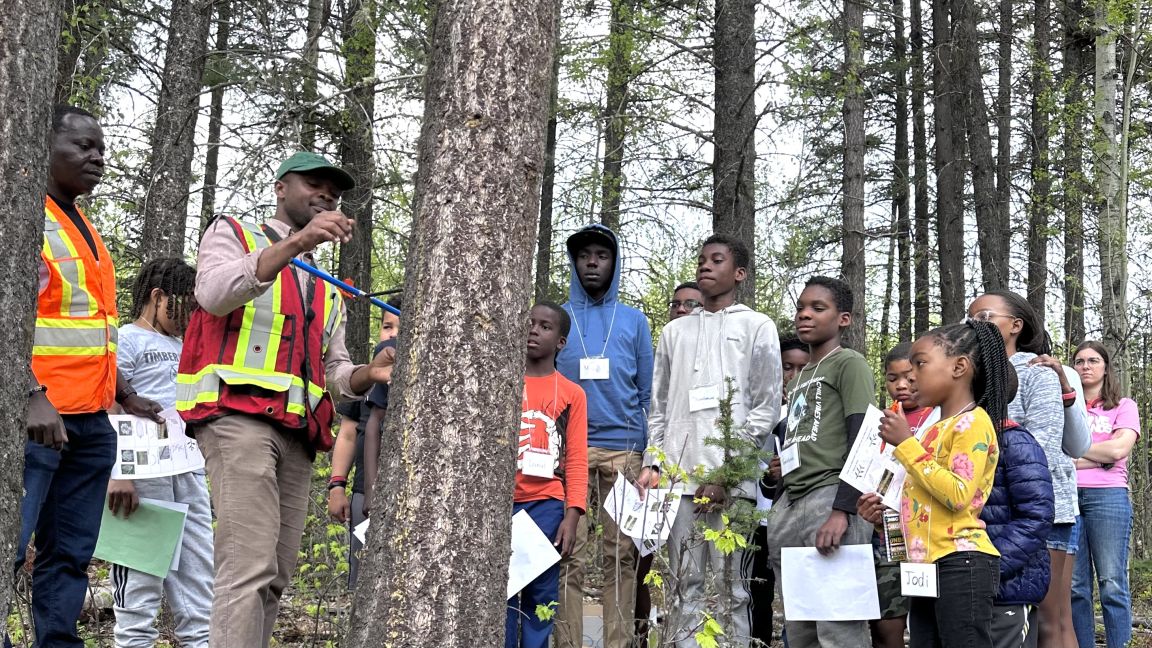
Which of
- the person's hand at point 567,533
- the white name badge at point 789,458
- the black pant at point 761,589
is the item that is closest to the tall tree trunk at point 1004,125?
the black pant at point 761,589

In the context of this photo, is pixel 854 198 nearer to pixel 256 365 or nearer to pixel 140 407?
pixel 140 407

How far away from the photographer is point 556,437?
17.9ft

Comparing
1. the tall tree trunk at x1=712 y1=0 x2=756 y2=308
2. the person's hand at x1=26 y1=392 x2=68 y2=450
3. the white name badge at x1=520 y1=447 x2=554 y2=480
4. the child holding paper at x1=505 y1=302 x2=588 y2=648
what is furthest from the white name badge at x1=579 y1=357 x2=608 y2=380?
the tall tree trunk at x1=712 y1=0 x2=756 y2=308

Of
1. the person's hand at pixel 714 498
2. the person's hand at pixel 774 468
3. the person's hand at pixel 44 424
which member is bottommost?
the person's hand at pixel 714 498

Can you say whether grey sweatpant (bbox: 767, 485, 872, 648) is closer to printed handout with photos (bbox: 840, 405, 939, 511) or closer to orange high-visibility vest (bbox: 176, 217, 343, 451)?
printed handout with photos (bbox: 840, 405, 939, 511)

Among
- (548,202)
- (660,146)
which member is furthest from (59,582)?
(660,146)

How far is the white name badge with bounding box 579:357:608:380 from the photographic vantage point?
6.19m

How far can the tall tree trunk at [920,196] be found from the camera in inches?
677

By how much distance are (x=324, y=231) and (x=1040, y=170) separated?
10741mm

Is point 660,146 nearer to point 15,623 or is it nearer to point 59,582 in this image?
point 15,623

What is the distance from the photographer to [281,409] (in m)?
4.10

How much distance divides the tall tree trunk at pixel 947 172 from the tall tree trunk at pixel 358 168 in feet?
23.3

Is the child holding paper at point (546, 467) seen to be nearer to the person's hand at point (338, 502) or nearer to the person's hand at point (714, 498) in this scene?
the person's hand at point (714, 498)

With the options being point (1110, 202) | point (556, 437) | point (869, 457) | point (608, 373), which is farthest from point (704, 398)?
point (1110, 202)
